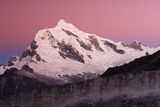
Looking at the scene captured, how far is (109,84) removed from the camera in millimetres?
32562

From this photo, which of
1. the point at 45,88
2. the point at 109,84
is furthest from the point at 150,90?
the point at 45,88

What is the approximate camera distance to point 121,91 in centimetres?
3189

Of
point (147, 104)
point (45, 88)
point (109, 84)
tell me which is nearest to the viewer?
point (147, 104)

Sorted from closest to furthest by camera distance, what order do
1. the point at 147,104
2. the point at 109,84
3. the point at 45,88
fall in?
the point at 147,104 < the point at 109,84 < the point at 45,88

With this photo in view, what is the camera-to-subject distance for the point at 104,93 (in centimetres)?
3266

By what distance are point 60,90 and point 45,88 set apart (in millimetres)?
1268

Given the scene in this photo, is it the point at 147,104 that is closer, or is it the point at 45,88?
the point at 147,104

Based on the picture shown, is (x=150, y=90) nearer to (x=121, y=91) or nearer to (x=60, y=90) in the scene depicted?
(x=121, y=91)

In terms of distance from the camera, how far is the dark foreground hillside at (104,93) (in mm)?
30766

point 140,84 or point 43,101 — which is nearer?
point 140,84

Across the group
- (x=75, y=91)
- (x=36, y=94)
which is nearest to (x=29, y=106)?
(x=36, y=94)

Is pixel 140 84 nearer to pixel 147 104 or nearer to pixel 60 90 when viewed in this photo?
pixel 147 104

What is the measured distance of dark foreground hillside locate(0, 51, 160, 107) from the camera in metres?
30.8

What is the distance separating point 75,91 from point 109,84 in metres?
2.66
